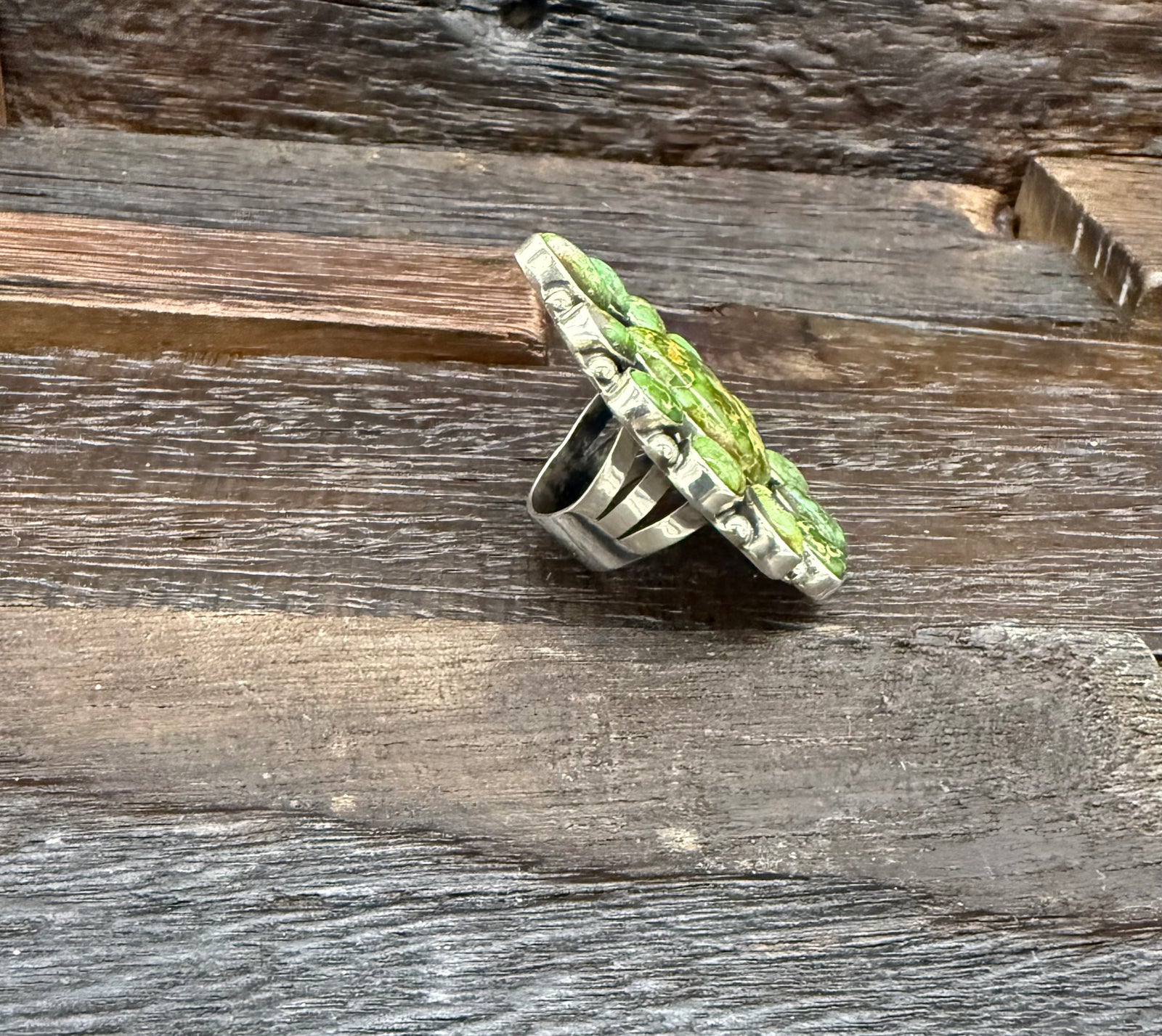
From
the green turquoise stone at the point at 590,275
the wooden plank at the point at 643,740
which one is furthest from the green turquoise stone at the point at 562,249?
the wooden plank at the point at 643,740

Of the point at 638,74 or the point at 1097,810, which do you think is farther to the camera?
the point at 638,74

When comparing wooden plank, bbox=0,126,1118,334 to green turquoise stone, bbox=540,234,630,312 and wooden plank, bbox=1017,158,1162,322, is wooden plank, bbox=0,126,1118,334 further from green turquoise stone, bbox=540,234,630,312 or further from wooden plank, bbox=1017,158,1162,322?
green turquoise stone, bbox=540,234,630,312

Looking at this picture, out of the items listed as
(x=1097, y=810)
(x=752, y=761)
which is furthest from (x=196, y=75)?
(x=1097, y=810)

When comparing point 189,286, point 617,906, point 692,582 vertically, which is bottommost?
point 617,906

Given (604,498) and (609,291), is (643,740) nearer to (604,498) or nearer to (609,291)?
(604,498)

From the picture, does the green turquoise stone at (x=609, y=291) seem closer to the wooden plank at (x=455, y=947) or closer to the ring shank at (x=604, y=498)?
the ring shank at (x=604, y=498)

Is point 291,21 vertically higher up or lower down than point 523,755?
higher up

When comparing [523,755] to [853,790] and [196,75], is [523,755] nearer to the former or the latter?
[853,790]
